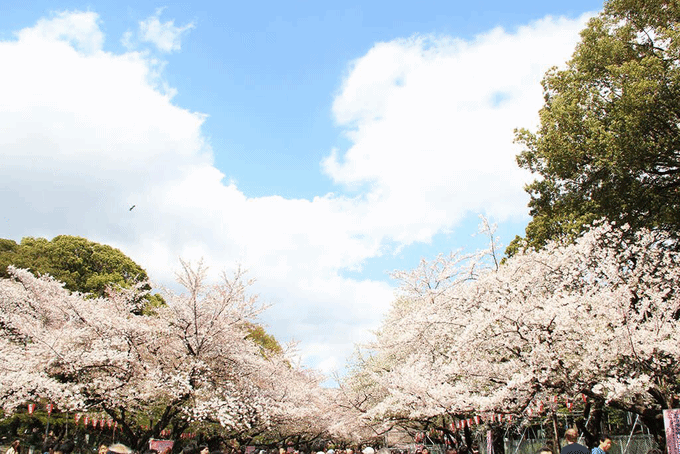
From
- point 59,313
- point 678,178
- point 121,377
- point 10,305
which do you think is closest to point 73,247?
point 10,305

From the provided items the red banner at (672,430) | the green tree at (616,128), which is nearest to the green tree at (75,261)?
the green tree at (616,128)

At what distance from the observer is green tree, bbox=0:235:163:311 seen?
3177 cm

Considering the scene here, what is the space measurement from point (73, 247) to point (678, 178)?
34.4m

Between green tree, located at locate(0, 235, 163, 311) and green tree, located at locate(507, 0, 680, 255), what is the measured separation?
2524 centimetres

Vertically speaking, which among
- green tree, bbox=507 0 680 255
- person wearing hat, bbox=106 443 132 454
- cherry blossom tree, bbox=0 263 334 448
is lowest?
person wearing hat, bbox=106 443 132 454

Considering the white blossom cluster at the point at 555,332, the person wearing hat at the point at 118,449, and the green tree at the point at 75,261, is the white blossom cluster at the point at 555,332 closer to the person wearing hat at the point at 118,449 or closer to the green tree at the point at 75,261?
the person wearing hat at the point at 118,449

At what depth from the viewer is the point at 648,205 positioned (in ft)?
52.7

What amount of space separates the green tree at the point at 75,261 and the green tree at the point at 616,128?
2524 cm

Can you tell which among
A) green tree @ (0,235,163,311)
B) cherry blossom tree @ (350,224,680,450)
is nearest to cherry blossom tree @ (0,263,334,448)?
cherry blossom tree @ (350,224,680,450)

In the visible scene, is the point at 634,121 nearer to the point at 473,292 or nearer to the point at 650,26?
the point at 650,26

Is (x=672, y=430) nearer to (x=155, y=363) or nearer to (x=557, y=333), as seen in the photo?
(x=557, y=333)

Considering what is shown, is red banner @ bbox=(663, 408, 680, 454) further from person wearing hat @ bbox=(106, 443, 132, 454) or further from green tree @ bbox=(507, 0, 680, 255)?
person wearing hat @ bbox=(106, 443, 132, 454)

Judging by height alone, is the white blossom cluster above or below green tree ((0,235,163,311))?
below

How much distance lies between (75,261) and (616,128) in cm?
3255
